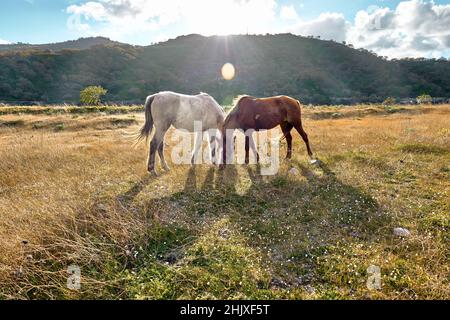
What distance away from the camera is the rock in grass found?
5.35 m

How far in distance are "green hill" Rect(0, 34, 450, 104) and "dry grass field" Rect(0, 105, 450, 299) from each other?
69.4 meters

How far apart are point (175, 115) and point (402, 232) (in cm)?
741

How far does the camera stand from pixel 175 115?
9820 millimetres

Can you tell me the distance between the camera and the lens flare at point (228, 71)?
104 meters

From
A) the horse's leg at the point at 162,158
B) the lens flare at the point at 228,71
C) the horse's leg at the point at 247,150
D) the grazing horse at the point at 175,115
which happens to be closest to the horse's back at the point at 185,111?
the grazing horse at the point at 175,115

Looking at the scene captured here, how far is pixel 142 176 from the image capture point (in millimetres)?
9508

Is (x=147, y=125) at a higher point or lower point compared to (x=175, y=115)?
lower

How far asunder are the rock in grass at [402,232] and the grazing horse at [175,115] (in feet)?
22.0

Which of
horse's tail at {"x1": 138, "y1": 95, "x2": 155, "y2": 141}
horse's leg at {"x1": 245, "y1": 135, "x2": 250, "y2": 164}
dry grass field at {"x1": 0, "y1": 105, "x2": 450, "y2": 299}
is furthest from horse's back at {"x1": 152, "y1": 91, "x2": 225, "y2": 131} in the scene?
dry grass field at {"x1": 0, "y1": 105, "x2": 450, "y2": 299}

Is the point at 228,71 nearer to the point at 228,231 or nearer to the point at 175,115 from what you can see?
the point at 175,115

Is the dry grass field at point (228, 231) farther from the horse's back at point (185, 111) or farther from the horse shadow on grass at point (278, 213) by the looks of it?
the horse's back at point (185, 111)

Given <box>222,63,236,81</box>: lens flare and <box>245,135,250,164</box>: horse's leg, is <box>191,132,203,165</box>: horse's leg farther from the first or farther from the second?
<box>222,63,236,81</box>: lens flare

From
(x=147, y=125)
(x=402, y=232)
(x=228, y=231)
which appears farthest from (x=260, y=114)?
(x=402, y=232)
